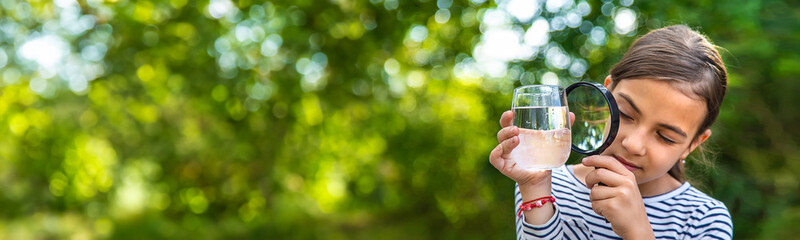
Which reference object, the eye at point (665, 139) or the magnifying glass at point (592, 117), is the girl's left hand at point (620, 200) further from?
the eye at point (665, 139)

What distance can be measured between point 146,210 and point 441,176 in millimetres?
4252

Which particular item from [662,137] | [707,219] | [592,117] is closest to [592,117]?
[592,117]

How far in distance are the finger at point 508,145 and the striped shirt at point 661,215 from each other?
8.3 inches

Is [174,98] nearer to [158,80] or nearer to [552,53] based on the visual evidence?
[158,80]

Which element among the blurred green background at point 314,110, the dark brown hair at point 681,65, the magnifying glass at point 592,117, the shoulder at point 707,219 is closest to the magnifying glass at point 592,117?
the magnifying glass at point 592,117

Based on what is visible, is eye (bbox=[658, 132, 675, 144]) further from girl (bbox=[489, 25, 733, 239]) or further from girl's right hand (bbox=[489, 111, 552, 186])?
girl's right hand (bbox=[489, 111, 552, 186])

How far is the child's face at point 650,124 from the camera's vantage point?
1641 millimetres

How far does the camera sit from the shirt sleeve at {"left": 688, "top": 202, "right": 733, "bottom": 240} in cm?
176

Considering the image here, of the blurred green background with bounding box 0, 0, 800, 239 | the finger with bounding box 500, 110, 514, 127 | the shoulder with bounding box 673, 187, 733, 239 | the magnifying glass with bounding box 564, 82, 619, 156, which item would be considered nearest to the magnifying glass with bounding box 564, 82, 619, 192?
the magnifying glass with bounding box 564, 82, 619, 156

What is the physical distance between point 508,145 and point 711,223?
0.72m

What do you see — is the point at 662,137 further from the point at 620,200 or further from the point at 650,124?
the point at 620,200

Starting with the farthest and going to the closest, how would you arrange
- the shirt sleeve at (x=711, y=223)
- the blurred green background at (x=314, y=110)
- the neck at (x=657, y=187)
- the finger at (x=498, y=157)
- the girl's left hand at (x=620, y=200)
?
the blurred green background at (x=314, y=110) → the neck at (x=657, y=187) → the shirt sleeve at (x=711, y=223) → the finger at (x=498, y=157) → the girl's left hand at (x=620, y=200)

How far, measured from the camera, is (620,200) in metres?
1.52

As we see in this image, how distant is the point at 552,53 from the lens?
13.9ft
